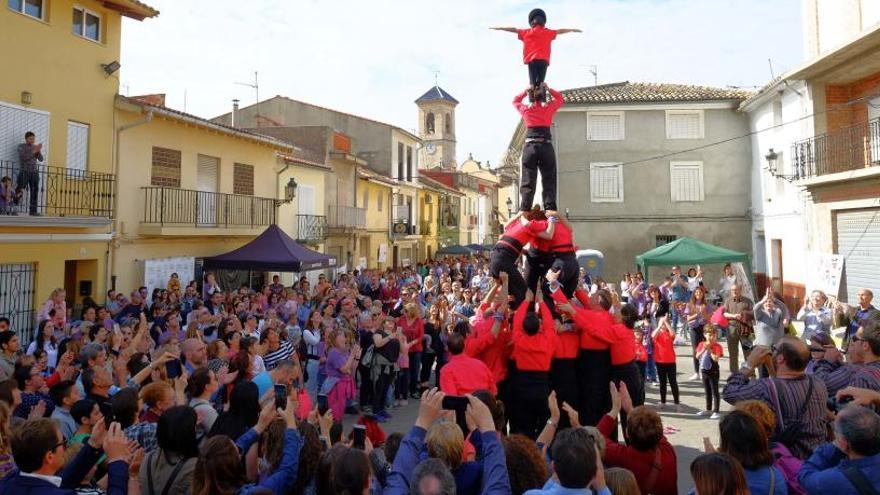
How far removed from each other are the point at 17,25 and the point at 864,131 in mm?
18235

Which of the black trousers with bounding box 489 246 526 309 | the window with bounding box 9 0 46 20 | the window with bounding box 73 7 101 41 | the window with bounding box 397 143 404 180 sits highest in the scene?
the window with bounding box 397 143 404 180

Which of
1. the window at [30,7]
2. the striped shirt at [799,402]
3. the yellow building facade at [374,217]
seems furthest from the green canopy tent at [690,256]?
the window at [30,7]

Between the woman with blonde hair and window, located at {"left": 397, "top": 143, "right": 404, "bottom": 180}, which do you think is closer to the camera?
the woman with blonde hair

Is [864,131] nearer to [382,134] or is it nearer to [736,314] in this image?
[736,314]

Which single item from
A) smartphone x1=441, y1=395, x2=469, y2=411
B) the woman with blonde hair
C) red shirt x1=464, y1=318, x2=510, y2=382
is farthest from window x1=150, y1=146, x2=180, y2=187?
smartphone x1=441, y1=395, x2=469, y2=411

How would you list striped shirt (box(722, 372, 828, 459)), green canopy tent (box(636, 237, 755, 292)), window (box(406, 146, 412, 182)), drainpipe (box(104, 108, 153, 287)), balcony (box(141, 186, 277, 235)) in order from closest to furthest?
striped shirt (box(722, 372, 828, 459)) < drainpipe (box(104, 108, 153, 287)) < balcony (box(141, 186, 277, 235)) < green canopy tent (box(636, 237, 755, 292)) < window (box(406, 146, 412, 182))

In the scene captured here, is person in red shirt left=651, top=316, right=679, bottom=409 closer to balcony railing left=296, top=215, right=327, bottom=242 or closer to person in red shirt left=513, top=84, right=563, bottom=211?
person in red shirt left=513, top=84, right=563, bottom=211

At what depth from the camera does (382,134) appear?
1275 inches

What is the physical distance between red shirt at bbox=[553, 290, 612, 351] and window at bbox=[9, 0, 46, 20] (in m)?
11.7

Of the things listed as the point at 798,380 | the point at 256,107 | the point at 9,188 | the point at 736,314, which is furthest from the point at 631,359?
the point at 256,107

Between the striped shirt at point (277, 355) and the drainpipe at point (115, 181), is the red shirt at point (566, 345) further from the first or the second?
the drainpipe at point (115, 181)

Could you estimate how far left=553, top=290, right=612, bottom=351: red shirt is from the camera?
20.2 ft

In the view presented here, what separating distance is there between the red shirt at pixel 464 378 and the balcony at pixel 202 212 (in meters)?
11.5

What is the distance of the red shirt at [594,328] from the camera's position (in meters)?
6.16
